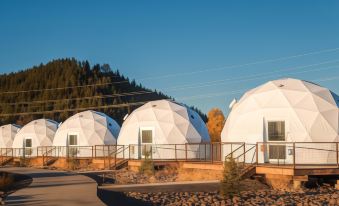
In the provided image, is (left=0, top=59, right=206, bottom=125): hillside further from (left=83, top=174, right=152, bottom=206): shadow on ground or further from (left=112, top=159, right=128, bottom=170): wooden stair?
(left=83, top=174, right=152, bottom=206): shadow on ground

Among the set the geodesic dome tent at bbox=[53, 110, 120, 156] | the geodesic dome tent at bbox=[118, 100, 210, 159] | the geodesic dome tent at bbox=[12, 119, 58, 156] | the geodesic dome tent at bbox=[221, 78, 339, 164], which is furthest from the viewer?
the geodesic dome tent at bbox=[12, 119, 58, 156]

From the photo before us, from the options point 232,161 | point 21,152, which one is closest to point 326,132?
point 232,161

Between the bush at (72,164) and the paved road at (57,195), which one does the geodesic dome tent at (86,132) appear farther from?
the paved road at (57,195)

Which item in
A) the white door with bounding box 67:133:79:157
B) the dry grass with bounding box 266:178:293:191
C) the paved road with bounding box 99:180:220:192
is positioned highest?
the white door with bounding box 67:133:79:157

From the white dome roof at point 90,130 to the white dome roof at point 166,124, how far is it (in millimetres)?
6619

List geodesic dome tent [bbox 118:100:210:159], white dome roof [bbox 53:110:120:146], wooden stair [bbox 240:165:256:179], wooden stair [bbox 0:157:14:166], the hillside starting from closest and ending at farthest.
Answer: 1. wooden stair [bbox 240:165:256:179]
2. geodesic dome tent [bbox 118:100:210:159]
3. white dome roof [bbox 53:110:120:146]
4. wooden stair [bbox 0:157:14:166]
5. the hillside

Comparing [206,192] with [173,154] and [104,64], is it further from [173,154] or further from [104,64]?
[104,64]

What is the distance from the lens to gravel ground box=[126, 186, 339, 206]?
46.3 ft

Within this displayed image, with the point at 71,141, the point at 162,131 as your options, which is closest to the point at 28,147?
the point at 71,141

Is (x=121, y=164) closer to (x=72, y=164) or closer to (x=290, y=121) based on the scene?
(x=72, y=164)

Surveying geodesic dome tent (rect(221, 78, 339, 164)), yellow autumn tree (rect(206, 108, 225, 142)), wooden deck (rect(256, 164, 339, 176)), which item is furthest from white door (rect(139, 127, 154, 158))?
yellow autumn tree (rect(206, 108, 225, 142))

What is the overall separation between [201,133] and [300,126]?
11007 millimetres

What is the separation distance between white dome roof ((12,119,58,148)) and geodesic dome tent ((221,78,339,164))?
27801 millimetres

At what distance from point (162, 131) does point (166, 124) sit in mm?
592
